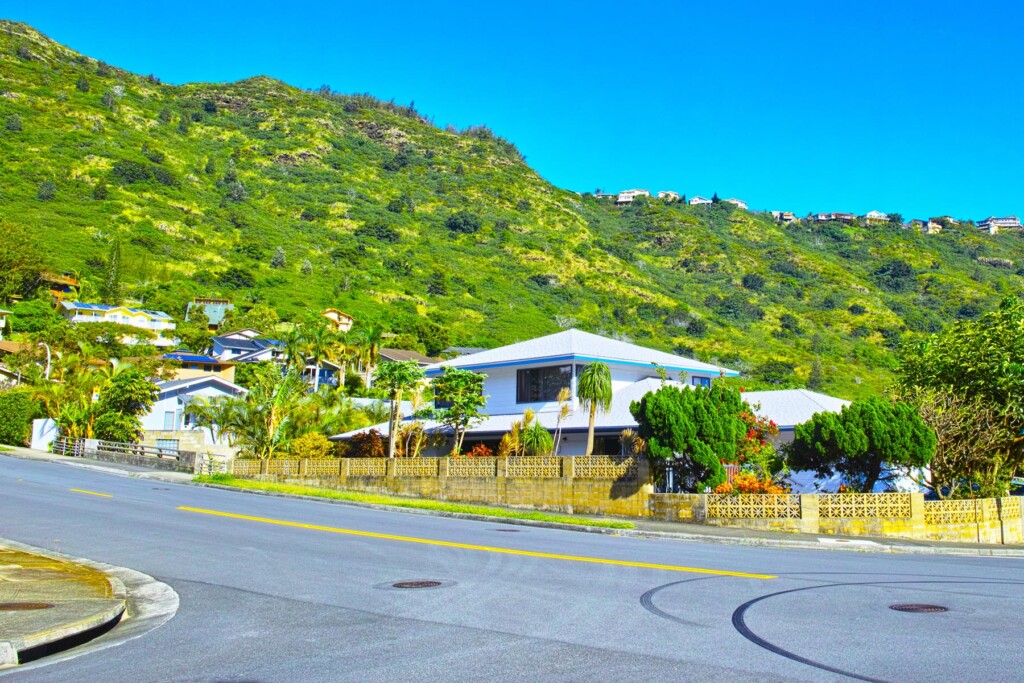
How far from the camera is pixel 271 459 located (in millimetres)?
39094

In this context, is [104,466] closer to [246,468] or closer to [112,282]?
[246,468]

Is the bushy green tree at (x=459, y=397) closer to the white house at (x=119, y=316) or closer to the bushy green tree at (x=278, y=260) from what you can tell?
the white house at (x=119, y=316)

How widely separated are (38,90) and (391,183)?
203 ft

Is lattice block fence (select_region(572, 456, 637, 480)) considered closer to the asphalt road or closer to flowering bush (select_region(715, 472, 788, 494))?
flowering bush (select_region(715, 472, 788, 494))

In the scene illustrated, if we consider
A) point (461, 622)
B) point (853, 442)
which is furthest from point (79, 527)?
point (853, 442)

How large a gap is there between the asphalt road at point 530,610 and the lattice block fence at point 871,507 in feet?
13.0

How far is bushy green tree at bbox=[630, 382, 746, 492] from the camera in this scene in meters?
24.7

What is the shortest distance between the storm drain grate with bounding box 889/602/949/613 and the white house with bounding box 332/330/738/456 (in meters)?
22.3

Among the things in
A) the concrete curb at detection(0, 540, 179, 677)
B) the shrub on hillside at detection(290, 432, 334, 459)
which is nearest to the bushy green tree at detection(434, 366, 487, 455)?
the shrub on hillside at detection(290, 432, 334, 459)

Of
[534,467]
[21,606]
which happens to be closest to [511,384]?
[534,467]

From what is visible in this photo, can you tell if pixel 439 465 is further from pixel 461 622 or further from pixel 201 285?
pixel 201 285

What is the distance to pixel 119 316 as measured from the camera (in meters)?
96.2

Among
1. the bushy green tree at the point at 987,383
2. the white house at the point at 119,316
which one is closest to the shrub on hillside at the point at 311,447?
the bushy green tree at the point at 987,383

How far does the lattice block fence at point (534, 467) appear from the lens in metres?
28.5
